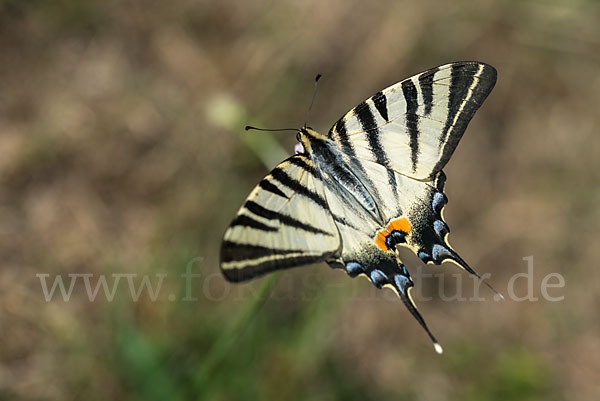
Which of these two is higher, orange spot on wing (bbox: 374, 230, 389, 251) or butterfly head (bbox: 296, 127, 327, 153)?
butterfly head (bbox: 296, 127, 327, 153)

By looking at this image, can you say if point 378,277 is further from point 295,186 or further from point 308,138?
point 308,138

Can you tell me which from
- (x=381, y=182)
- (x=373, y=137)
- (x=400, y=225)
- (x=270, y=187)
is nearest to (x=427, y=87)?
(x=373, y=137)

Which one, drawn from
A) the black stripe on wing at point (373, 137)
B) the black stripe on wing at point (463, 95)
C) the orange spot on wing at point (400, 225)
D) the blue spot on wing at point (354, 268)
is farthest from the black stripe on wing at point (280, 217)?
the black stripe on wing at point (463, 95)

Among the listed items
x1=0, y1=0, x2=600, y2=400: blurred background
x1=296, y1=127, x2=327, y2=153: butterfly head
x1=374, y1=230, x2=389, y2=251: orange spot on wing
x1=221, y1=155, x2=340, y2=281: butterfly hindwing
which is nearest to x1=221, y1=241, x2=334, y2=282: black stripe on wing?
x1=221, y1=155, x2=340, y2=281: butterfly hindwing

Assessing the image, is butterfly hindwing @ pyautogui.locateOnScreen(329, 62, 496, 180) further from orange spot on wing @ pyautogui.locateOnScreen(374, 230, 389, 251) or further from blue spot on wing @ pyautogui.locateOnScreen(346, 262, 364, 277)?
blue spot on wing @ pyautogui.locateOnScreen(346, 262, 364, 277)

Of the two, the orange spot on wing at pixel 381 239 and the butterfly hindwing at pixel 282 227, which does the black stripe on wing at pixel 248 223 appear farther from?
the orange spot on wing at pixel 381 239
